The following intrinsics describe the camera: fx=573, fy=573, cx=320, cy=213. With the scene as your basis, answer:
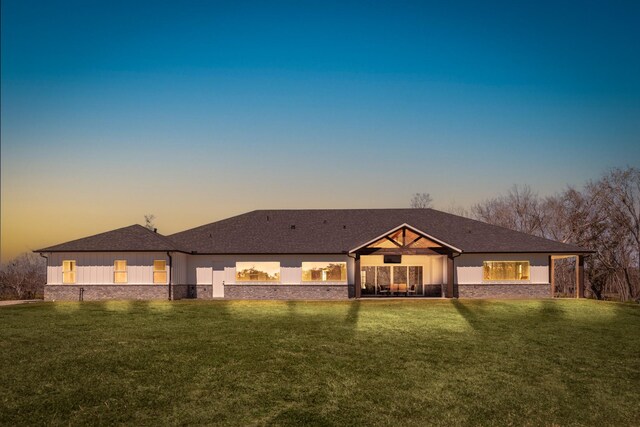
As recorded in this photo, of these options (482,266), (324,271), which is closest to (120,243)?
(324,271)

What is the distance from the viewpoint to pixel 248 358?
50.5 ft

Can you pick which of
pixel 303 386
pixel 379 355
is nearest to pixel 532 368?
pixel 379 355

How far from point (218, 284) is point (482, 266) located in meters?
15.2

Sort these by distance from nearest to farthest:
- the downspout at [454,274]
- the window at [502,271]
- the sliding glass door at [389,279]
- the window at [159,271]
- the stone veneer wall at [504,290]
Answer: the window at [159,271] → the downspout at [454,274] → the stone veneer wall at [504,290] → the window at [502,271] → the sliding glass door at [389,279]

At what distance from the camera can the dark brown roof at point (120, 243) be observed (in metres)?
31.0

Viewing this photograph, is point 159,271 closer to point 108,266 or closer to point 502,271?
point 108,266

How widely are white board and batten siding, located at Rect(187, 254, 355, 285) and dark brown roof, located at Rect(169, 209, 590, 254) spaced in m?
0.45

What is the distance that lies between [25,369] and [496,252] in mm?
25126

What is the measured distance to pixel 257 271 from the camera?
32.7m

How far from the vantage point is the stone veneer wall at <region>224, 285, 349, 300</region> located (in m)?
32.0

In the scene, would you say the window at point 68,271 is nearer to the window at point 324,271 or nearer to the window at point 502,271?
the window at point 324,271

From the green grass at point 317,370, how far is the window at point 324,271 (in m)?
9.19

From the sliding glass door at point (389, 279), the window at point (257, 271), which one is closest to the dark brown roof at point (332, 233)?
the window at point (257, 271)

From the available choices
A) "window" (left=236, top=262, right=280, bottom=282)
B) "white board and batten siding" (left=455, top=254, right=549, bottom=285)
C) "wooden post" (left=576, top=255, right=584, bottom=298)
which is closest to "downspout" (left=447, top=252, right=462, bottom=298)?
"white board and batten siding" (left=455, top=254, right=549, bottom=285)
